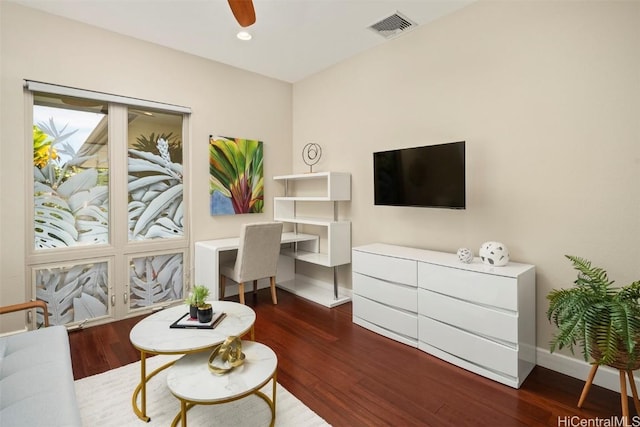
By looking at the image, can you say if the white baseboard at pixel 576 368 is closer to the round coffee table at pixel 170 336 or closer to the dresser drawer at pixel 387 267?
the dresser drawer at pixel 387 267

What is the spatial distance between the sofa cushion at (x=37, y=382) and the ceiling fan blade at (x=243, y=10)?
82.5 inches

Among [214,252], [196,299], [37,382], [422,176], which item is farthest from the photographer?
[214,252]

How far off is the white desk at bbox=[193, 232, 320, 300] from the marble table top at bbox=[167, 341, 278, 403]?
167 cm

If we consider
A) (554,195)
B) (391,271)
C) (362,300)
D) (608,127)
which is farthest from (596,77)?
(362,300)

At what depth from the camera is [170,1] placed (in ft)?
8.84

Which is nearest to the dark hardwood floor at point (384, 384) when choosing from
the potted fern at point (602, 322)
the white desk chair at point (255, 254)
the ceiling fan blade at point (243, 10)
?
the potted fern at point (602, 322)

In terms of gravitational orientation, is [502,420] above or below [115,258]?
below

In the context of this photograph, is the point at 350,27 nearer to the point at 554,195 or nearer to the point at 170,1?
the point at 170,1

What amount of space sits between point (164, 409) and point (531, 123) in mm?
3103

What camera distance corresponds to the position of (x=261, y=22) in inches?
119

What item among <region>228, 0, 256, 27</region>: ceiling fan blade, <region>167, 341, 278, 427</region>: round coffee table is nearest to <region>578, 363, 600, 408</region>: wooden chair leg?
<region>167, 341, 278, 427</region>: round coffee table

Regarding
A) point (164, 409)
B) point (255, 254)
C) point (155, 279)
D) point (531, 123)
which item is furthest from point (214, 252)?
point (531, 123)

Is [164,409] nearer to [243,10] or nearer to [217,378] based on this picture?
[217,378]

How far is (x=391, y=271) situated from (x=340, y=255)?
972 millimetres
